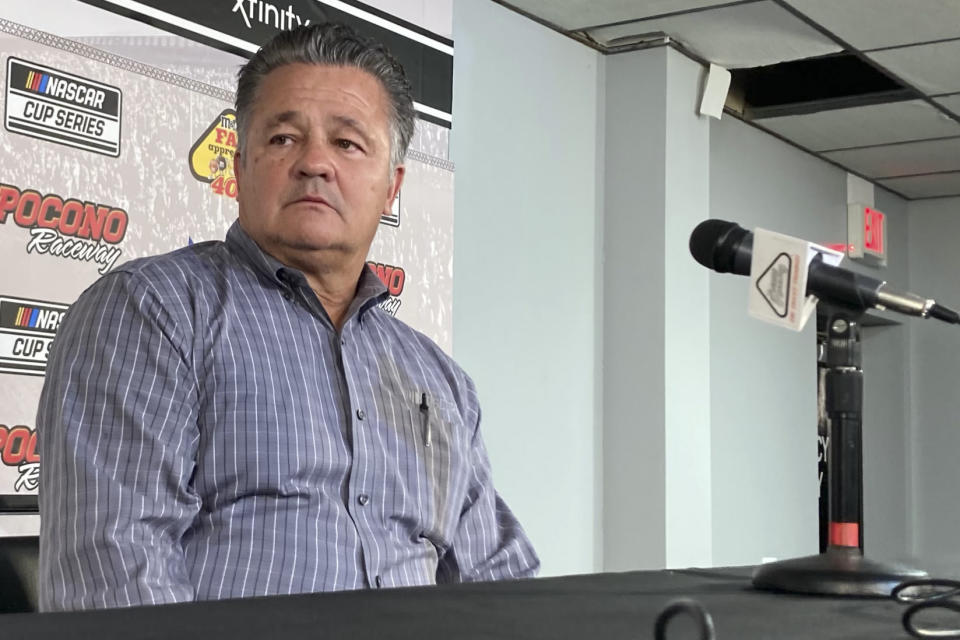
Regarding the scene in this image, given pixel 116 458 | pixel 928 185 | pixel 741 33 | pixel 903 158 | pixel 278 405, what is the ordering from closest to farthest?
pixel 116 458 → pixel 278 405 → pixel 741 33 → pixel 903 158 → pixel 928 185

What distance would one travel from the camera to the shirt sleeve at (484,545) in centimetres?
149

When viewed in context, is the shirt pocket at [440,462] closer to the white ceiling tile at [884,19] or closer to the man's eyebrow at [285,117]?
the man's eyebrow at [285,117]

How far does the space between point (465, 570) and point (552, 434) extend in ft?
8.07

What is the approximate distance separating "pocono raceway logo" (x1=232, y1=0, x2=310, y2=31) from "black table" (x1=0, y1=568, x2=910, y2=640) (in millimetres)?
2130

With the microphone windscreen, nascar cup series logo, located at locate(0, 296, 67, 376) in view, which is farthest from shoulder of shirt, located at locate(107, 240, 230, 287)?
nascar cup series logo, located at locate(0, 296, 67, 376)

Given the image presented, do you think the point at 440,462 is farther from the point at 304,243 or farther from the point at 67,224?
the point at 67,224

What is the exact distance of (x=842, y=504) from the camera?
975 mm

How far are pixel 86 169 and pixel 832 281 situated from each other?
69.9 inches

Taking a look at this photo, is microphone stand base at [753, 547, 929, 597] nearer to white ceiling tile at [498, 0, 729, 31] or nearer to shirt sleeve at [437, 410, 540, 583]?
shirt sleeve at [437, 410, 540, 583]

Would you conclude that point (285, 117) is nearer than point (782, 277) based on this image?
No

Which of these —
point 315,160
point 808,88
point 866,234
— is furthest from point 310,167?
point 866,234

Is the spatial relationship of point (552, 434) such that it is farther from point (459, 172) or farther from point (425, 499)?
point (425, 499)

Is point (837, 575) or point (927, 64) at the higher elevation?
point (927, 64)

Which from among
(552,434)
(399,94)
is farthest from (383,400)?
(552,434)
